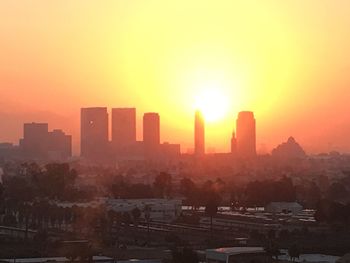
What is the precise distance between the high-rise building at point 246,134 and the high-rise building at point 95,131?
1684cm

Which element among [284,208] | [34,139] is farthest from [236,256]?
[34,139]

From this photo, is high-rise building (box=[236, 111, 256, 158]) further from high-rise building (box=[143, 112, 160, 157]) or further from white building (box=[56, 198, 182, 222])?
white building (box=[56, 198, 182, 222])

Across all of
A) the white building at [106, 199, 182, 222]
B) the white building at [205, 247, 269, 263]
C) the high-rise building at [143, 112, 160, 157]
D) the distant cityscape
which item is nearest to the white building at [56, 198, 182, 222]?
the white building at [106, 199, 182, 222]

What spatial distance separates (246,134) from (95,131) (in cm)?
1915

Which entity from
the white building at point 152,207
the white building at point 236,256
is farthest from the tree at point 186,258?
the white building at point 152,207

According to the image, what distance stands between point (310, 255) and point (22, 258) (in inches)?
273

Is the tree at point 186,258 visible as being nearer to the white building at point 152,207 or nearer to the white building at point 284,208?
the white building at point 152,207

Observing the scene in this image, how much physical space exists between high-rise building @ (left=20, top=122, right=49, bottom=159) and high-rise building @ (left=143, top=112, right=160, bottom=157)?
12.5 metres

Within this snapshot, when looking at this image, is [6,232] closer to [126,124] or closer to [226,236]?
[226,236]

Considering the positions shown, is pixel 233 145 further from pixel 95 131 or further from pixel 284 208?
pixel 284 208

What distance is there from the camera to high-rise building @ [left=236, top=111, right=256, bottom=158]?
102 meters

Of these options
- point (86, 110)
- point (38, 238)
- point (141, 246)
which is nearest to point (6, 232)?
point (38, 238)

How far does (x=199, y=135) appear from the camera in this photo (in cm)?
9919

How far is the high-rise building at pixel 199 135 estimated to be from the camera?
9838 cm
